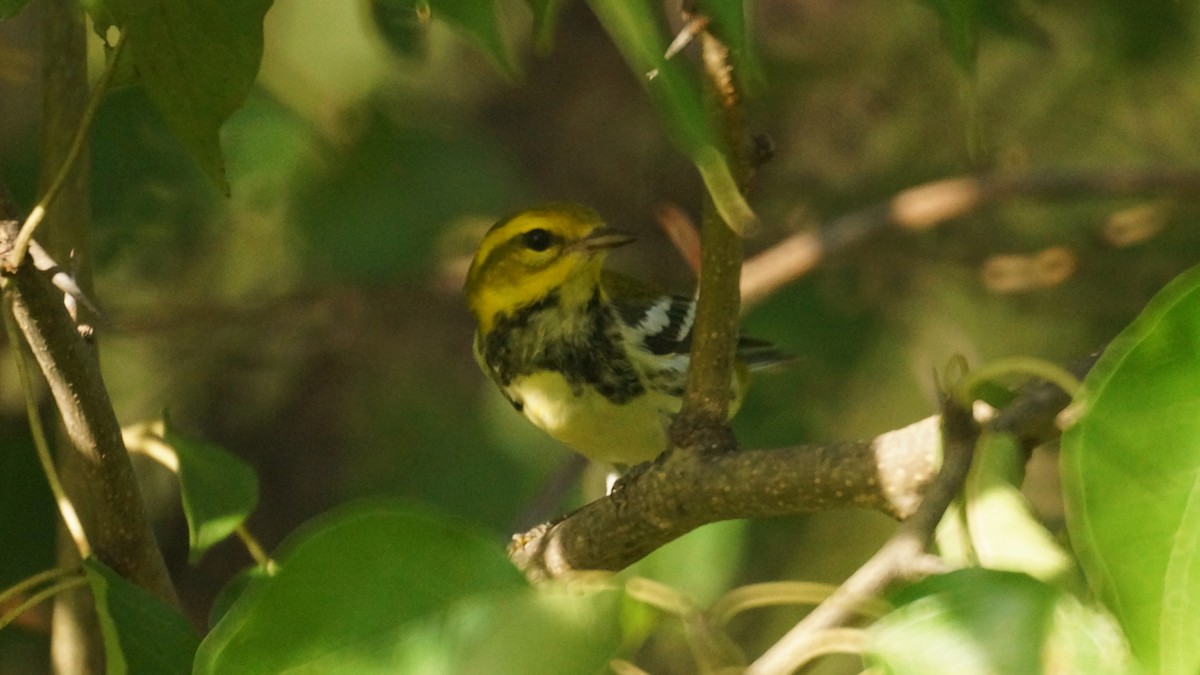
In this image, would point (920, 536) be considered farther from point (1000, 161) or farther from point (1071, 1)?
point (1000, 161)

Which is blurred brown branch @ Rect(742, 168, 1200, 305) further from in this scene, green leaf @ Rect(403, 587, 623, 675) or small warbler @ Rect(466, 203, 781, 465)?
green leaf @ Rect(403, 587, 623, 675)

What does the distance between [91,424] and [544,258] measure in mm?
873

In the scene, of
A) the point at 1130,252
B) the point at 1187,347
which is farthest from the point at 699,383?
the point at 1130,252

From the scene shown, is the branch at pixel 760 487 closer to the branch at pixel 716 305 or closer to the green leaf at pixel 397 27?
the branch at pixel 716 305

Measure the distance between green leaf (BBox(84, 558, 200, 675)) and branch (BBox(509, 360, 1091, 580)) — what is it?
30 cm

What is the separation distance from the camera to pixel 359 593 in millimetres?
581

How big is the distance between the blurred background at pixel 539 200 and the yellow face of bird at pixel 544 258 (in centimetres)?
16

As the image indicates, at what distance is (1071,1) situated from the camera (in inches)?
83.0

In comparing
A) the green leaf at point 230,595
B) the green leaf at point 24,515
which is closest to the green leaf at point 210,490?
the green leaf at point 230,595

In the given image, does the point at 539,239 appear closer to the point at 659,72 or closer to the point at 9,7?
the point at 9,7

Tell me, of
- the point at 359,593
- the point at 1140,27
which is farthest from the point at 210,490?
the point at 1140,27

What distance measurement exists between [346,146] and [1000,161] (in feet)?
3.98

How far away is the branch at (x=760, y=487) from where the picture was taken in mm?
750

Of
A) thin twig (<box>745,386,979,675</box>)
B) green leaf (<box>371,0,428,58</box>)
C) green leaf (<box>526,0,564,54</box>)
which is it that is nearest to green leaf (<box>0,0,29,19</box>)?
green leaf (<box>526,0,564,54</box>)
